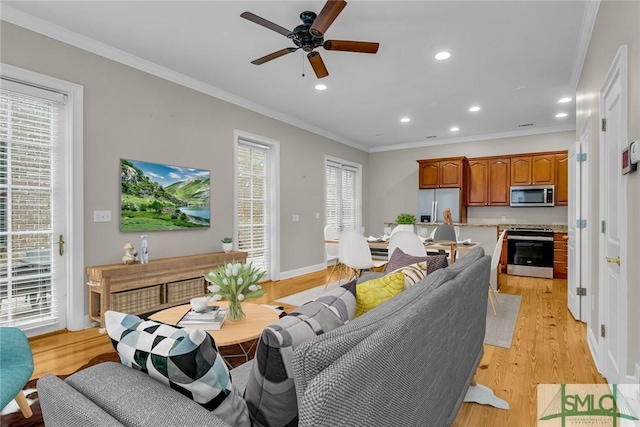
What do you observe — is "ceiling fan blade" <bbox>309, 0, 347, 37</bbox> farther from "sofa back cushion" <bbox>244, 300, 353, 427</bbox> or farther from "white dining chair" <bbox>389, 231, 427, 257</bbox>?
"white dining chair" <bbox>389, 231, 427, 257</bbox>

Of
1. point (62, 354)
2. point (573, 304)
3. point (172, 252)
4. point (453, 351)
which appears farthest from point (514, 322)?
point (62, 354)

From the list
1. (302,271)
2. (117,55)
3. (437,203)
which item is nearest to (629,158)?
(117,55)

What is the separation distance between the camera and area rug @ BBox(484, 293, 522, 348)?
303 centimetres

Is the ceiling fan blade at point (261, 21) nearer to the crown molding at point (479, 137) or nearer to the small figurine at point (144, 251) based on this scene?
the small figurine at point (144, 251)

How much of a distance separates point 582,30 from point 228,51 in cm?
337

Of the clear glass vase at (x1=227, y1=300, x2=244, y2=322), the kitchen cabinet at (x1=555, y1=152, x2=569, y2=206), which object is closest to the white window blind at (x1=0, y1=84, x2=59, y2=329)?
the clear glass vase at (x1=227, y1=300, x2=244, y2=322)

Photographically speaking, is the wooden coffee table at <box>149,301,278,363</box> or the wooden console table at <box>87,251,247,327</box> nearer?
the wooden coffee table at <box>149,301,278,363</box>

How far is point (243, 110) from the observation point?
195 inches

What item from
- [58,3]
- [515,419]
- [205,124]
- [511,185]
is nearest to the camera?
[515,419]

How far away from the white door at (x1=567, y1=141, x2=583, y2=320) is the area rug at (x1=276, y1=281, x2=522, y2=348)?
0.57 meters

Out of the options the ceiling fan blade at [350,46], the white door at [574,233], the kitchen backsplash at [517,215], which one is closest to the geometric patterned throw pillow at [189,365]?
the ceiling fan blade at [350,46]

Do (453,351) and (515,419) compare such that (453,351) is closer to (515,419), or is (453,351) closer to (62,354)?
(515,419)

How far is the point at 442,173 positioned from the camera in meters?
7.06

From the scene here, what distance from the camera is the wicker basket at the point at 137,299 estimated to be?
3.22 m
